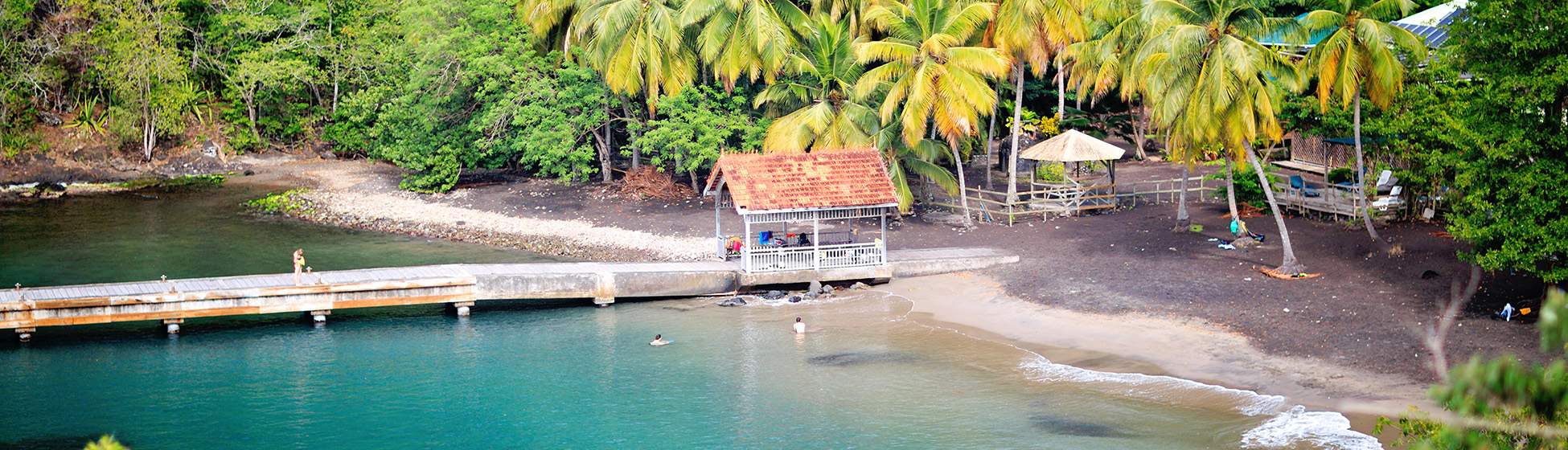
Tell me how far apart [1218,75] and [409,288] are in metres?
17.8

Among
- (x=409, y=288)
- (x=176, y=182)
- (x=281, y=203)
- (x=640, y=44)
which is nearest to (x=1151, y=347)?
(x=409, y=288)

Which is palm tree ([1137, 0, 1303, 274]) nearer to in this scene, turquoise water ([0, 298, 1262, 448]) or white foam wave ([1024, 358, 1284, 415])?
white foam wave ([1024, 358, 1284, 415])

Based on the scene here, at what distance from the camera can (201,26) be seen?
52281mm

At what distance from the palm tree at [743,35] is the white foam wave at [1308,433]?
19.6 meters

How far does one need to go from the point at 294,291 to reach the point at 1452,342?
2225 centimetres

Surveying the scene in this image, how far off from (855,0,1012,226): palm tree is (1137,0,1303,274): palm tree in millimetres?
5353

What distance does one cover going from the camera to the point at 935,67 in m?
28.8

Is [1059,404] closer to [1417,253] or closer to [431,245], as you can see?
[1417,253]

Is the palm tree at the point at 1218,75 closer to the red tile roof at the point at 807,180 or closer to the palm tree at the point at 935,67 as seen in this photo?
the palm tree at the point at 935,67

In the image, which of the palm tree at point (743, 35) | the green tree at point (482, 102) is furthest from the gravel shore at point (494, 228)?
the palm tree at point (743, 35)

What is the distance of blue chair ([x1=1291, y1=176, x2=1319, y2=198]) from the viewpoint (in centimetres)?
2876

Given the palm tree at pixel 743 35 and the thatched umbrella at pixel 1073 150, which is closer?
the thatched umbrella at pixel 1073 150

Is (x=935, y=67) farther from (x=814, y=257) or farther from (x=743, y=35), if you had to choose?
(x=743, y=35)

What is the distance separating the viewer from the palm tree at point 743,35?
32812 millimetres
